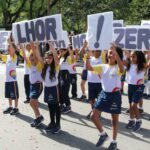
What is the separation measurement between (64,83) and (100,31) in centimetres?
376

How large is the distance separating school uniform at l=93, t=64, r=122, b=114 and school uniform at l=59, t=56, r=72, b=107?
323cm

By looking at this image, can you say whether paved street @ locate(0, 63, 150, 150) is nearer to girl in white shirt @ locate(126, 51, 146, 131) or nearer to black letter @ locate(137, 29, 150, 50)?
girl in white shirt @ locate(126, 51, 146, 131)

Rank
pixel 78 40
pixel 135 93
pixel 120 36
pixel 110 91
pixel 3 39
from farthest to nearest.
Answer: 1. pixel 3 39
2. pixel 78 40
3. pixel 135 93
4. pixel 120 36
5. pixel 110 91

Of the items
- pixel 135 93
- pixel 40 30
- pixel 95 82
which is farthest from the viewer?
pixel 95 82

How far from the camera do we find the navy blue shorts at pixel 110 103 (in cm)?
677

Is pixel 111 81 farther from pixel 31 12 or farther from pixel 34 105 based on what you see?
pixel 31 12

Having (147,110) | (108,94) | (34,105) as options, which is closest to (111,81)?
(108,94)

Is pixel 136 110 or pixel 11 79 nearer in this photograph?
pixel 136 110

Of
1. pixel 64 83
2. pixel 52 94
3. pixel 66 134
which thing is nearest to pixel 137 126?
pixel 66 134

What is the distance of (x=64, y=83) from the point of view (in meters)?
10.3

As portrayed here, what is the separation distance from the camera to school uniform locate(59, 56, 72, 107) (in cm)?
1004

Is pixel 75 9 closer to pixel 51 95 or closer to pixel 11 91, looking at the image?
Result: pixel 11 91

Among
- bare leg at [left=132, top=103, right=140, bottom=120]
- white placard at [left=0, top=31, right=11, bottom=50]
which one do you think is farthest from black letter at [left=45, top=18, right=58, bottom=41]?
white placard at [left=0, top=31, right=11, bottom=50]

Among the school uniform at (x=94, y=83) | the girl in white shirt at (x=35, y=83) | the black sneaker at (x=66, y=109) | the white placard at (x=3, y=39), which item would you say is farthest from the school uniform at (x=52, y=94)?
the white placard at (x=3, y=39)
